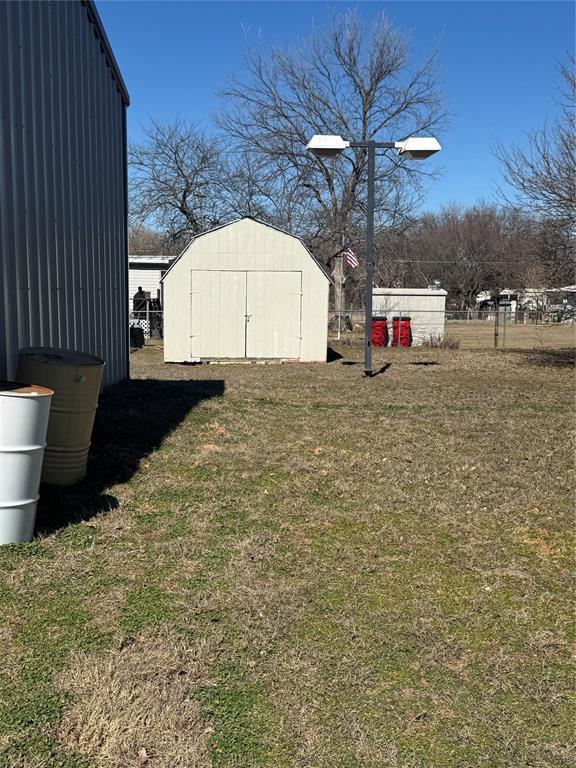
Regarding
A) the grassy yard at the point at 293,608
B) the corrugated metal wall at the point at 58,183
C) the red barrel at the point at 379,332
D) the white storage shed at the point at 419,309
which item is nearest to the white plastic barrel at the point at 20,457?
the grassy yard at the point at 293,608

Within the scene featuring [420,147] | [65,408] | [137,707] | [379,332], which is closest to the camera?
[137,707]

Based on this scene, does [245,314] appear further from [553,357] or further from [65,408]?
[65,408]

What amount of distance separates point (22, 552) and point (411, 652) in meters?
2.17

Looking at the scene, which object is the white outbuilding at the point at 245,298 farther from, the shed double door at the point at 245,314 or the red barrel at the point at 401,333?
the red barrel at the point at 401,333

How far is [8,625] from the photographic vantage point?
9.68 ft

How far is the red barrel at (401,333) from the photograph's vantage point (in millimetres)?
20969

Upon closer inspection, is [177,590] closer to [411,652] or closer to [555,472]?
[411,652]

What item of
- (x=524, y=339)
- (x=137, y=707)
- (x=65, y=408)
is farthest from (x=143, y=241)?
(x=137, y=707)

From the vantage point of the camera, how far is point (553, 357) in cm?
1775

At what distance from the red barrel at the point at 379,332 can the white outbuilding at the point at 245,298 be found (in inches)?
199

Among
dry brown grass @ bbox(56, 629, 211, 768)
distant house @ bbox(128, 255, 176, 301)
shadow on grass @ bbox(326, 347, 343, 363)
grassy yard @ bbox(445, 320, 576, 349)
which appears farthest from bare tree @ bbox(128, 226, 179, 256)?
dry brown grass @ bbox(56, 629, 211, 768)

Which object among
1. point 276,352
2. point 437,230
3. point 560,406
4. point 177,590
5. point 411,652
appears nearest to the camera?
point 411,652

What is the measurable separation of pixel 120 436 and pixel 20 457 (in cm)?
295

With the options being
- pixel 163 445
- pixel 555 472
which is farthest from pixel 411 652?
pixel 163 445
